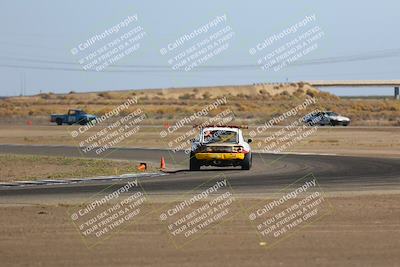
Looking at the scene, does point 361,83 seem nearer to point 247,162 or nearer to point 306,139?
point 306,139

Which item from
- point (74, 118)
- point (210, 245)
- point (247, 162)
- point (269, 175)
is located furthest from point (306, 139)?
point (210, 245)

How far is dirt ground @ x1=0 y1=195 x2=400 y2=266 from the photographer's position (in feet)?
35.0

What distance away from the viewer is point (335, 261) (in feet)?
34.9

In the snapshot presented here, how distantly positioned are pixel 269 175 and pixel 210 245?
13209mm

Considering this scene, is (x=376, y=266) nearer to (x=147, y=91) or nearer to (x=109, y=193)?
(x=109, y=193)

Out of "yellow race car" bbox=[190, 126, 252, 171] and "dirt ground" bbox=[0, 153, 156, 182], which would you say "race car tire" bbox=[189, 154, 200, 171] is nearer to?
"yellow race car" bbox=[190, 126, 252, 171]

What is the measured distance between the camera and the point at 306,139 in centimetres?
5197

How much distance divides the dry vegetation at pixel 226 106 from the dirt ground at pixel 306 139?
49.3 ft

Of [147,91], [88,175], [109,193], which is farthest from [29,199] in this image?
[147,91]

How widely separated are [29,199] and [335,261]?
8926 mm

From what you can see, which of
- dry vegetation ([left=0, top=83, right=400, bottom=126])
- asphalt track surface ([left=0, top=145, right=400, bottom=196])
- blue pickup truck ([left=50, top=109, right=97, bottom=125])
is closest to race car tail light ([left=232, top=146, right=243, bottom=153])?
asphalt track surface ([left=0, top=145, right=400, bottom=196])

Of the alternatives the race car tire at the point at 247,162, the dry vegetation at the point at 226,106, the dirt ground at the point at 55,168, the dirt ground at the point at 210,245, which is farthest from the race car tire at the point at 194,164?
the dry vegetation at the point at 226,106

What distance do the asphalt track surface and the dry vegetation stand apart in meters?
40.4

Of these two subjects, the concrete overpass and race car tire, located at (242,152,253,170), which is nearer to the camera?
race car tire, located at (242,152,253,170)
